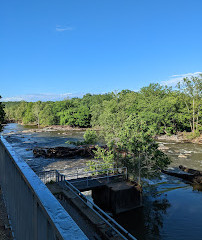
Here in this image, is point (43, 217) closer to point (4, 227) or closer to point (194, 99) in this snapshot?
point (4, 227)

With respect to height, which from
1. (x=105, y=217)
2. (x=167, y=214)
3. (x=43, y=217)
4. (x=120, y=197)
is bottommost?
(x=167, y=214)

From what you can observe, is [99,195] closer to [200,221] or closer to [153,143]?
[153,143]

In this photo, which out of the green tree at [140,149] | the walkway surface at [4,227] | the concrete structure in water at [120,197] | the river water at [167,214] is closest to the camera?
the walkway surface at [4,227]

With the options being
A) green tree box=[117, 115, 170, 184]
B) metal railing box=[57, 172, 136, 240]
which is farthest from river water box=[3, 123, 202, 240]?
green tree box=[117, 115, 170, 184]

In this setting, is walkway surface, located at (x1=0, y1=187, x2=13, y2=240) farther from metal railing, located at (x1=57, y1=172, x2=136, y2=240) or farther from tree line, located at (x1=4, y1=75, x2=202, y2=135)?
tree line, located at (x1=4, y1=75, x2=202, y2=135)

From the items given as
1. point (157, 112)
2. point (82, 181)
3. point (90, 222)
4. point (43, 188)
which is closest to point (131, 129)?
point (82, 181)

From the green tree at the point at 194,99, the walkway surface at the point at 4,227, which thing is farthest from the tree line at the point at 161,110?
the walkway surface at the point at 4,227

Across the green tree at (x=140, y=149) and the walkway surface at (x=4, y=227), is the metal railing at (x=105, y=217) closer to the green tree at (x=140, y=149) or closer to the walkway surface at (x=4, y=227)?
the green tree at (x=140, y=149)

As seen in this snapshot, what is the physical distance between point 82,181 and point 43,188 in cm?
1702

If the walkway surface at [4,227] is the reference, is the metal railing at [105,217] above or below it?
below

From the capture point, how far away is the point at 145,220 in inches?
642

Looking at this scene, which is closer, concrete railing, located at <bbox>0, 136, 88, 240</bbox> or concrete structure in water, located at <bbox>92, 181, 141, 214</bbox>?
concrete railing, located at <bbox>0, 136, 88, 240</bbox>

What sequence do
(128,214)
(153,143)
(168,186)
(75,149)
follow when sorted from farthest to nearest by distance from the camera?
(75,149) → (168,186) → (153,143) → (128,214)

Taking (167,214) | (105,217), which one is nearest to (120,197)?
(105,217)
